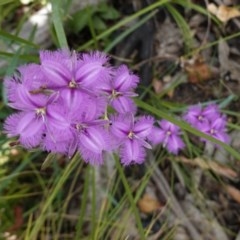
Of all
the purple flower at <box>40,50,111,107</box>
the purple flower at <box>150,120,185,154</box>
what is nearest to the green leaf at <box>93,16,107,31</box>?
the purple flower at <box>150,120,185,154</box>

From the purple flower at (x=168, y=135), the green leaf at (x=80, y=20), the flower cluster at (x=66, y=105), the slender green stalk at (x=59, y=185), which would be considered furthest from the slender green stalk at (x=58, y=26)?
the green leaf at (x=80, y=20)

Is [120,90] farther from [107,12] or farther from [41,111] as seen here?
[107,12]

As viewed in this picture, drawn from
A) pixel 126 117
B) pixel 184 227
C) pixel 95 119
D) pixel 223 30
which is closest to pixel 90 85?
pixel 95 119

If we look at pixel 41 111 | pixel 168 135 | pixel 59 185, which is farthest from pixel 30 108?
pixel 168 135

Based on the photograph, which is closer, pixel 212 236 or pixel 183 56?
pixel 212 236

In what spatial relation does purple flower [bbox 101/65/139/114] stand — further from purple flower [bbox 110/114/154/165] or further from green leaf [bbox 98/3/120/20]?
green leaf [bbox 98/3/120/20]

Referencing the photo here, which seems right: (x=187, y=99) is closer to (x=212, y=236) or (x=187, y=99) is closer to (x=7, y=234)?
(x=212, y=236)
